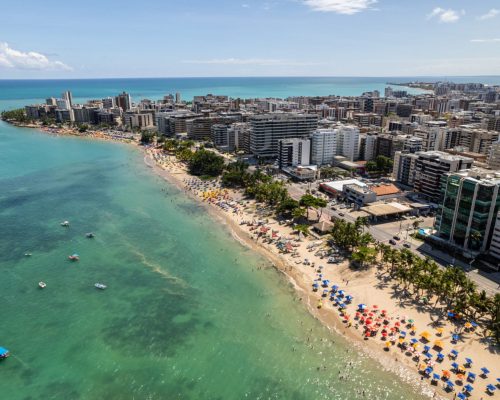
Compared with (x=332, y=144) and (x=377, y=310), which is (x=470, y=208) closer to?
(x=377, y=310)

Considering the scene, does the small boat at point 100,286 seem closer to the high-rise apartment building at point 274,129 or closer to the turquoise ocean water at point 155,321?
the turquoise ocean water at point 155,321

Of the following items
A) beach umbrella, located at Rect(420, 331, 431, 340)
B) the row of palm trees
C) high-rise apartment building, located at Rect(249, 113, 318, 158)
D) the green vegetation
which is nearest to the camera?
beach umbrella, located at Rect(420, 331, 431, 340)

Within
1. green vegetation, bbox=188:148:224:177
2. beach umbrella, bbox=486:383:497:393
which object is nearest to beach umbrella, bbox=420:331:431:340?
beach umbrella, bbox=486:383:497:393

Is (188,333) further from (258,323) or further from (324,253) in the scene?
(324,253)

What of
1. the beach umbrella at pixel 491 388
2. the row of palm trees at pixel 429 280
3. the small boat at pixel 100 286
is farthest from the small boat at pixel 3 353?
the beach umbrella at pixel 491 388

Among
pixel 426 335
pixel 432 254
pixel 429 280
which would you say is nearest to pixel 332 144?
pixel 432 254

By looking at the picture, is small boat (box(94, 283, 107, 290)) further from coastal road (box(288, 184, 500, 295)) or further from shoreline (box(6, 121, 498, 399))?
coastal road (box(288, 184, 500, 295))
